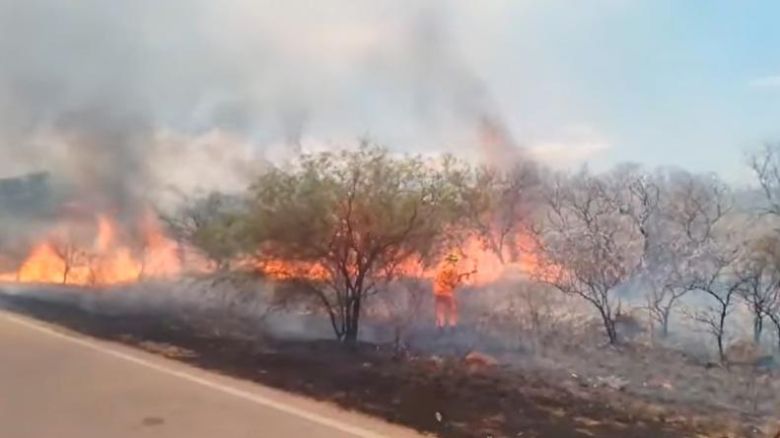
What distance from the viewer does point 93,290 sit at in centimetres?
1270

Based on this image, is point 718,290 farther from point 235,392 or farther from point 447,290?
point 235,392

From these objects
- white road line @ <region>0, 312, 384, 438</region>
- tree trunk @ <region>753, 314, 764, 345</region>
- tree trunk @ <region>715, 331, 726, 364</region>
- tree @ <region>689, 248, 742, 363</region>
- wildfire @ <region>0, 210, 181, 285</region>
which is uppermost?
wildfire @ <region>0, 210, 181, 285</region>

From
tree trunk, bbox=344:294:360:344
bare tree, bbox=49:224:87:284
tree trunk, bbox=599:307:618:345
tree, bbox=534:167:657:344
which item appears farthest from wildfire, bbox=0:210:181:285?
tree trunk, bbox=599:307:618:345

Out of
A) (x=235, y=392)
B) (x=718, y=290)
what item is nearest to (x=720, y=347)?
(x=718, y=290)

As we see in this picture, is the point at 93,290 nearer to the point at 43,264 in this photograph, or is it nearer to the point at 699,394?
the point at 43,264

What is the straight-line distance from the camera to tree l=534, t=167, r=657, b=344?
6.59 metres

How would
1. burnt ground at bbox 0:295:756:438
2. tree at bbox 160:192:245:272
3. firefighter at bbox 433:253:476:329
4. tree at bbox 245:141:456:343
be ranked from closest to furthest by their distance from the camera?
burnt ground at bbox 0:295:756:438, firefighter at bbox 433:253:476:329, tree at bbox 245:141:456:343, tree at bbox 160:192:245:272

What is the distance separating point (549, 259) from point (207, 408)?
12.1 feet

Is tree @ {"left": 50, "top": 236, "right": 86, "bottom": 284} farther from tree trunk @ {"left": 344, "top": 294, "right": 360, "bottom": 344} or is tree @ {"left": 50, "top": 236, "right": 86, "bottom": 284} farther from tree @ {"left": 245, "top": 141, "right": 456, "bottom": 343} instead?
tree trunk @ {"left": 344, "top": 294, "right": 360, "bottom": 344}

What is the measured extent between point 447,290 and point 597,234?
71.8 inches

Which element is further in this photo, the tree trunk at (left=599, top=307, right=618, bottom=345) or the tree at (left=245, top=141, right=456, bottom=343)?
the tree at (left=245, top=141, right=456, bottom=343)

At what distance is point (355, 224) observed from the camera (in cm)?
822

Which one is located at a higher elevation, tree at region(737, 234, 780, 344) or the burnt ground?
tree at region(737, 234, 780, 344)

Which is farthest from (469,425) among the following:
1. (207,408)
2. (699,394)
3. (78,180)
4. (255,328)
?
(78,180)
